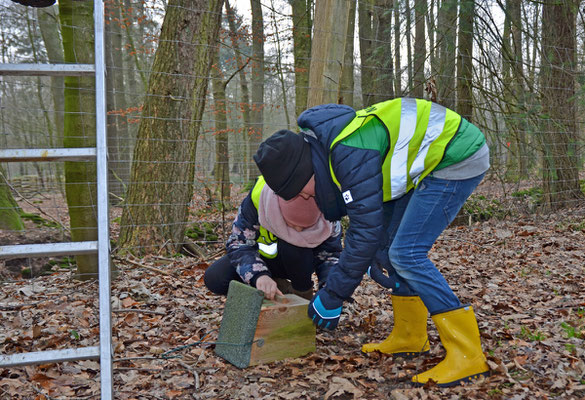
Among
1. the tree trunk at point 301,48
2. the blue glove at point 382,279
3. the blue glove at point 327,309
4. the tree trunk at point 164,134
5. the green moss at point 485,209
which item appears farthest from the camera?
the green moss at point 485,209

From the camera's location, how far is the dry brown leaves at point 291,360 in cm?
250

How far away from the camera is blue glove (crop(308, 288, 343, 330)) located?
8.08 ft

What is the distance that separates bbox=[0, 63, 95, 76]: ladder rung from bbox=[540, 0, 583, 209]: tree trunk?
687cm

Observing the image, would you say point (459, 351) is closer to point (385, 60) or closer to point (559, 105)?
point (559, 105)

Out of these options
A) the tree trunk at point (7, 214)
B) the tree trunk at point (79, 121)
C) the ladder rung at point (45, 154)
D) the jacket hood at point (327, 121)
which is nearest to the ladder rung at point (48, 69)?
the ladder rung at point (45, 154)

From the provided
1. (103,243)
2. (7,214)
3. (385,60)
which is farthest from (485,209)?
(7,214)

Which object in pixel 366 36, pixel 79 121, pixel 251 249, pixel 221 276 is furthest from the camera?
pixel 366 36

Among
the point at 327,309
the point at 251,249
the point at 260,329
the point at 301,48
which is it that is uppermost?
the point at 301,48

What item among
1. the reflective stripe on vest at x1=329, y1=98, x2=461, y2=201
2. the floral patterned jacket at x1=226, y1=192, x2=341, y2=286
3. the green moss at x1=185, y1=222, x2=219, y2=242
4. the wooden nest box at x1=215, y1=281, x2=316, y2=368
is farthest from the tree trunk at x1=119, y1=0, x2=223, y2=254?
the reflective stripe on vest at x1=329, y1=98, x2=461, y2=201

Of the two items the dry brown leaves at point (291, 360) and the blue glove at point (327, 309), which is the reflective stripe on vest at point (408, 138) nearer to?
the blue glove at point (327, 309)

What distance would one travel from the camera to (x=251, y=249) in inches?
127

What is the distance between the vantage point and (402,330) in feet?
9.57

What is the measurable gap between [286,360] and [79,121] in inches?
111

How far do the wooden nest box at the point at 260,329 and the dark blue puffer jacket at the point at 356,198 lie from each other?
0.58 m
